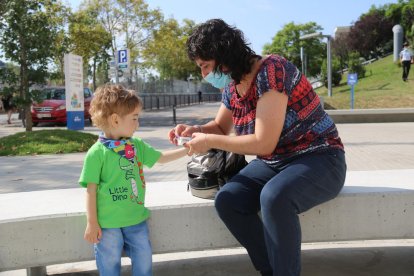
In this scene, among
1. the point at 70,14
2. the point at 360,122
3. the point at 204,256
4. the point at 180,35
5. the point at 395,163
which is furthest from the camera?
the point at 180,35

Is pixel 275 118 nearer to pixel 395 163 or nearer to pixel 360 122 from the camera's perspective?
pixel 395 163

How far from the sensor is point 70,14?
28.8m

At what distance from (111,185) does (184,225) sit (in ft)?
1.72

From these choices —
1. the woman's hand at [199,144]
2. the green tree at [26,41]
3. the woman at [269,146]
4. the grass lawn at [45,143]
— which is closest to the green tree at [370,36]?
the green tree at [26,41]

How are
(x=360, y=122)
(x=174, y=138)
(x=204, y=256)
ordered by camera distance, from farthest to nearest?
(x=360, y=122) < (x=204, y=256) < (x=174, y=138)

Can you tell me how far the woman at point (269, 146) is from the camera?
2.44m

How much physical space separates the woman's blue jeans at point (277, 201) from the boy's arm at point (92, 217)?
648 millimetres

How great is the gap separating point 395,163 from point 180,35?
3190cm

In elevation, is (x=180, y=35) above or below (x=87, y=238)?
above

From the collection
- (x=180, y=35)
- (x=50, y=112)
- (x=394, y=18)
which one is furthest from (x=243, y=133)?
(x=394, y=18)

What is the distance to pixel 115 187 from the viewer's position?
261cm

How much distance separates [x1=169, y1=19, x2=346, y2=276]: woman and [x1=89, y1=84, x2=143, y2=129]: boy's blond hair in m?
0.39

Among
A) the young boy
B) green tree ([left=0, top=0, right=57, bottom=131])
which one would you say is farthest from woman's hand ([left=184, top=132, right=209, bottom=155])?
green tree ([left=0, top=0, right=57, bottom=131])

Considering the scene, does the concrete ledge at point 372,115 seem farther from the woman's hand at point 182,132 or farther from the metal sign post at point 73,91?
the woman's hand at point 182,132
